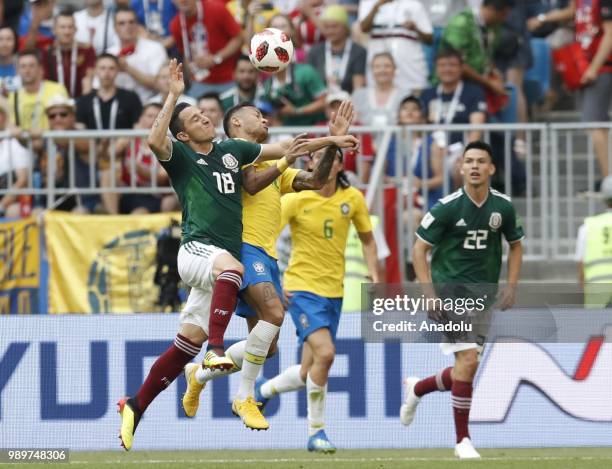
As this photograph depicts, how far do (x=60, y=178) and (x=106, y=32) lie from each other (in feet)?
9.58

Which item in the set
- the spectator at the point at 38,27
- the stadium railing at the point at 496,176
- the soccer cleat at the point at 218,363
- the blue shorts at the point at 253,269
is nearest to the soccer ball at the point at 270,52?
the blue shorts at the point at 253,269

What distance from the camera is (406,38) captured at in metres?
17.7

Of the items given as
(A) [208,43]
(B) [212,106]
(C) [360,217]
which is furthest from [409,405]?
(A) [208,43]

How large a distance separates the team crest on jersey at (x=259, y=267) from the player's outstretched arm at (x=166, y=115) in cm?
117

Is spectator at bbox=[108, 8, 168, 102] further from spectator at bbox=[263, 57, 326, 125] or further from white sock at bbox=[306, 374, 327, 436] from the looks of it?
white sock at bbox=[306, 374, 327, 436]

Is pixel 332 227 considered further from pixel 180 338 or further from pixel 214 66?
pixel 214 66

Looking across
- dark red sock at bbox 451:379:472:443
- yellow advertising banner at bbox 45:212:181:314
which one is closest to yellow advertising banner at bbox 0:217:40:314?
yellow advertising banner at bbox 45:212:181:314

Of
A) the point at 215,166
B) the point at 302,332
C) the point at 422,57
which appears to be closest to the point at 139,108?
the point at 422,57

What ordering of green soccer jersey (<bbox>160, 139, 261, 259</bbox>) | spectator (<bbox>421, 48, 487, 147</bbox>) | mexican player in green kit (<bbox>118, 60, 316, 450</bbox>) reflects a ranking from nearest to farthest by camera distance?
mexican player in green kit (<bbox>118, 60, 316, 450</bbox>), green soccer jersey (<bbox>160, 139, 261, 259</bbox>), spectator (<bbox>421, 48, 487, 147</bbox>)

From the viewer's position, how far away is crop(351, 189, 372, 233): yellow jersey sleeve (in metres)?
13.8

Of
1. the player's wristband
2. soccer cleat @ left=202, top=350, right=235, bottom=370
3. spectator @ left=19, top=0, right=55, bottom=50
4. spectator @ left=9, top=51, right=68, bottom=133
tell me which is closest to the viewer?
soccer cleat @ left=202, top=350, right=235, bottom=370

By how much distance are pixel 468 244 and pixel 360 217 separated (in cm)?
136

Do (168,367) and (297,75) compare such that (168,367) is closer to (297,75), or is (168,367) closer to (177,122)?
(177,122)

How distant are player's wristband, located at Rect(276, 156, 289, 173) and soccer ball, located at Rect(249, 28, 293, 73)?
0.84 meters
